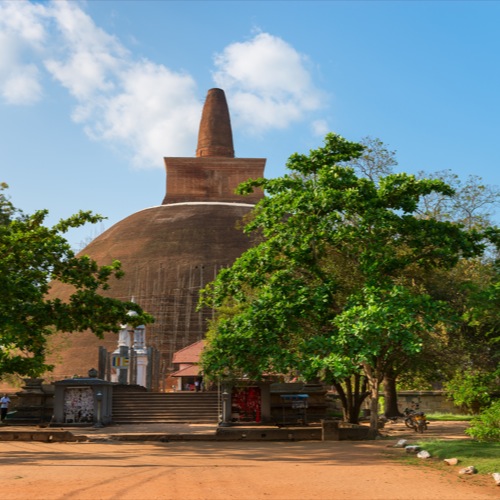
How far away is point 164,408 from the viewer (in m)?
27.6

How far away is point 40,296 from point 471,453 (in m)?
11.0

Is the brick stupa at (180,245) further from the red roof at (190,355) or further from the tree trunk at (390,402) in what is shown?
the tree trunk at (390,402)

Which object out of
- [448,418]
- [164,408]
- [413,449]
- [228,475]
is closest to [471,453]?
[413,449]

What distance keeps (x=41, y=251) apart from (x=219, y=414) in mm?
11821

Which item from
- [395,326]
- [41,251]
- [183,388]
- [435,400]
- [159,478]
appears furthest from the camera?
[183,388]

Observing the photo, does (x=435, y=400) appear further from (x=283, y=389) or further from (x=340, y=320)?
(x=340, y=320)

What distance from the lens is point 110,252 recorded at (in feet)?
171

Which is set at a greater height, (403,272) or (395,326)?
(403,272)

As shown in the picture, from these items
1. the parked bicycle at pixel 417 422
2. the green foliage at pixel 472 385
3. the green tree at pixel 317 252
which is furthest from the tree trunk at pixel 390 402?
the green tree at pixel 317 252

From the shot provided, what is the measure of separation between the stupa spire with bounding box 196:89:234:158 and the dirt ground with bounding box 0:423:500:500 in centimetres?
4914

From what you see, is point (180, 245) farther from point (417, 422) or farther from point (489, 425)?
point (489, 425)

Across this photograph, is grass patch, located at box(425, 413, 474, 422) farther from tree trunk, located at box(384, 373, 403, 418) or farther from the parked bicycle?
the parked bicycle

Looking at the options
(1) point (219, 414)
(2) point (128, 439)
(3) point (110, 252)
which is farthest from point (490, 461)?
(3) point (110, 252)

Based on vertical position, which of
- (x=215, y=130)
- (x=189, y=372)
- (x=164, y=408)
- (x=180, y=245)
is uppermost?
(x=215, y=130)
